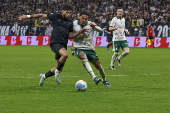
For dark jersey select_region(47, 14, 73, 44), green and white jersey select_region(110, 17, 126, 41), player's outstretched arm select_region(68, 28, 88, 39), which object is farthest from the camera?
green and white jersey select_region(110, 17, 126, 41)

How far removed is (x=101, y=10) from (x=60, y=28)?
34.3 meters

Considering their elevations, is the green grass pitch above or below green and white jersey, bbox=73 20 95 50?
below

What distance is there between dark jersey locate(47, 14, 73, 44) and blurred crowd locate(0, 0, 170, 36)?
1085 inches

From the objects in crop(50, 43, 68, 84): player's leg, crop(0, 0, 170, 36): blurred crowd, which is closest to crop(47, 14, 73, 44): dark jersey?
crop(50, 43, 68, 84): player's leg

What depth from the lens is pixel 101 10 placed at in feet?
143

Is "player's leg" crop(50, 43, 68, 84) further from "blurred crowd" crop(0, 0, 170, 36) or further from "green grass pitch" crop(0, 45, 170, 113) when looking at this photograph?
"blurred crowd" crop(0, 0, 170, 36)

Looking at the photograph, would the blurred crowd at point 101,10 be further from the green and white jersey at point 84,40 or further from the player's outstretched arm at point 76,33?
the player's outstretched arm at point 76,33

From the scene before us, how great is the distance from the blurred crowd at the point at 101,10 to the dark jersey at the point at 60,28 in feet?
90.4

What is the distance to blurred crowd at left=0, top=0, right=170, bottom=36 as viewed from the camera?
37.9 metres

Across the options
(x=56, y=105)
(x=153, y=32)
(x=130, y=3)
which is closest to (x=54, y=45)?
(x=56, y=105)

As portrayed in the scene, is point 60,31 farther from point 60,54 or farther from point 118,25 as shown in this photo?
point 118,25

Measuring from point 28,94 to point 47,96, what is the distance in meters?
0.52

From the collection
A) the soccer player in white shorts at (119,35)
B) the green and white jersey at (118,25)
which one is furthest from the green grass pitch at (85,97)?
the green and white jersey at (118,25)

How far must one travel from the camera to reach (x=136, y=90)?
8.87 metres
